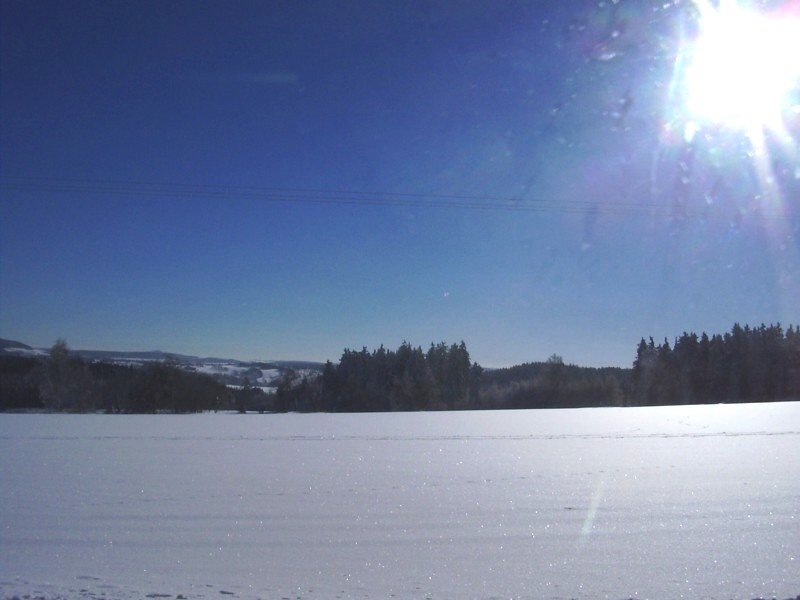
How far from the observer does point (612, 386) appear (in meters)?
59.4

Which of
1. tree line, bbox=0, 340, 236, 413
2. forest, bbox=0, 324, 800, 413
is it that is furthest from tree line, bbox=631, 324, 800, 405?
tree line, bbox=0, 340, 236, 413

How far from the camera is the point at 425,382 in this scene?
56.9 m

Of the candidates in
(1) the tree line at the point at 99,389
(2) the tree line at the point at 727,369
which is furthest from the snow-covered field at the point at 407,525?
(2) the tree line at the point at 727,369

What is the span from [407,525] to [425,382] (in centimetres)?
5037

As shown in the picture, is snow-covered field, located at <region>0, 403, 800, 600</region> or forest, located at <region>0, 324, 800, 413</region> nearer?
snow-covered field, located at <region>0, 403, 800, 600</region>

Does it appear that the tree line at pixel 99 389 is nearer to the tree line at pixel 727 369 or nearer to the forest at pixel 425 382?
the forest at pixel 425 382

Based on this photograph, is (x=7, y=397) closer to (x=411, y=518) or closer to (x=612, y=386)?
(x=612, y=386)

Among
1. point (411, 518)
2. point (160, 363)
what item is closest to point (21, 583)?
point (411, 518)

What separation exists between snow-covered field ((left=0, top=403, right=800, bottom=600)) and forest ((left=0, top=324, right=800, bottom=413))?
3906 cm

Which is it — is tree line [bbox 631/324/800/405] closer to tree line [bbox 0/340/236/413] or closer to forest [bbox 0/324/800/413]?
forest [bbox 0/324/800/413]

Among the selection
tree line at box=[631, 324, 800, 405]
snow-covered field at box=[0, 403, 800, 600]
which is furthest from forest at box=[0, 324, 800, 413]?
snow-covered field at box=[0, 403, 800, 600]

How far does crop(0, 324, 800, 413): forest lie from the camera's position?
49.6 metres

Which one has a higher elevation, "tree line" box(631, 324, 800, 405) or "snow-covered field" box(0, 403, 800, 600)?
"tree line" box(631, 324, 800, 405)

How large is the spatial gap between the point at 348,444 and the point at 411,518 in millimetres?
9369
